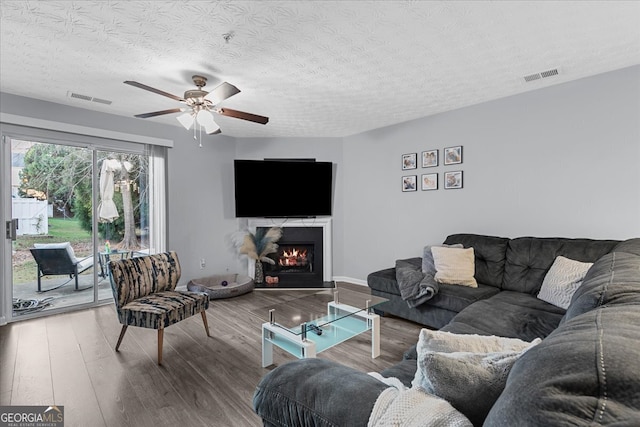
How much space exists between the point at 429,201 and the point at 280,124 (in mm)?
2324

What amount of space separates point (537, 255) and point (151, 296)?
142 inches

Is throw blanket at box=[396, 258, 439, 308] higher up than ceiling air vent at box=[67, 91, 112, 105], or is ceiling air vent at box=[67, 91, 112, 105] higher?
ceiling air vent at box=[67, 91, 112, 105]

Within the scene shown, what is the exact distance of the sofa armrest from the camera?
893 millimetres

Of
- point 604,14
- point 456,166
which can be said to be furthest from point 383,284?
point 604,14

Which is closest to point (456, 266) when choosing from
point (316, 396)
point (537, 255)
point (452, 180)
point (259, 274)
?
point (537, 255)

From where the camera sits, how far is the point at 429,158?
4105mm

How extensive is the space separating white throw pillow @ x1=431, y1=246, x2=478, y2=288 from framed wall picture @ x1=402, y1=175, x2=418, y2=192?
127 cm

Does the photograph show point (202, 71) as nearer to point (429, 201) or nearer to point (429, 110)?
point (429, 110)

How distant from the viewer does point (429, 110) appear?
12.7 feet

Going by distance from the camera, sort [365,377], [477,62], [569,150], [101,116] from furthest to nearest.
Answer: [101,116], [569,150], [477,62], [365,377]

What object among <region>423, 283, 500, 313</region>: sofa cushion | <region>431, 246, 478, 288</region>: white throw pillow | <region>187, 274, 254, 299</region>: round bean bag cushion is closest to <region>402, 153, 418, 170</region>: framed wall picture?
<region>431, 246, 478, 288</region>: white throw pillow

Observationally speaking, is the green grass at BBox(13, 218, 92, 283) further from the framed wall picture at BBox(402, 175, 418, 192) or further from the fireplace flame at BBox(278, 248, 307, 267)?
the framed wall picture at BBox(402, 175, 418, 192)

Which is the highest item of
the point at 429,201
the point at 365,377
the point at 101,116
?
the point at 101,116

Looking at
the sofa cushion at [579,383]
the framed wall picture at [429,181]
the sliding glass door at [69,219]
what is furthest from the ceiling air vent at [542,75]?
the sliding glass door at [69,219]
